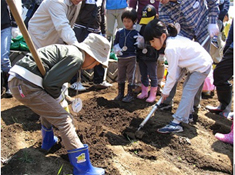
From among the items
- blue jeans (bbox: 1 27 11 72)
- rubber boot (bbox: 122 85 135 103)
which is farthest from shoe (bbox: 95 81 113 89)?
blue jeans (bbox: 1 27 11 72)

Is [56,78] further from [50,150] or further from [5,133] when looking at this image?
[5,133]

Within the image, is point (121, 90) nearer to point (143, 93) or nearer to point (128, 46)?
point (143, 93)

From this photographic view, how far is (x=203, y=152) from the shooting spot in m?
3.37

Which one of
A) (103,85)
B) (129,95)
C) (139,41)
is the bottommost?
(103,85)

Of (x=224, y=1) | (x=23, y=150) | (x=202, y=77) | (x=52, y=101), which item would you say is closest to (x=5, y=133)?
(x=23, y=150)

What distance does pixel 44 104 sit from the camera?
8.53 feet

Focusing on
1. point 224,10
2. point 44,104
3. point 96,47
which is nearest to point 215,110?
point 96,47

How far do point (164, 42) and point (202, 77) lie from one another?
0.71 metres

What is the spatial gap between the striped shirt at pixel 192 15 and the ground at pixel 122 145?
4.38 ft

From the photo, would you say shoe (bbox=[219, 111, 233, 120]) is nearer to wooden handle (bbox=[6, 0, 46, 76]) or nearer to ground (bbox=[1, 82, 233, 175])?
ground (bbox=[1, 82, 233, 175])

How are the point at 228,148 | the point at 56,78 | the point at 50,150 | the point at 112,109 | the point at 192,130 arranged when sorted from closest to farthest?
1. the point at 56,78
2. the point at 50,150
3. the point at 228,148
4. the point at 192,130
5. the point at 112,109

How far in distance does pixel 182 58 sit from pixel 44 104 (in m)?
1.89

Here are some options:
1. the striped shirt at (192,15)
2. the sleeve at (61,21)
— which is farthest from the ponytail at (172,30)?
the sleeve at (61,21)

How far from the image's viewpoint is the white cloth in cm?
364
